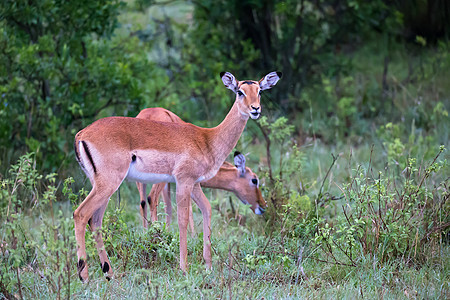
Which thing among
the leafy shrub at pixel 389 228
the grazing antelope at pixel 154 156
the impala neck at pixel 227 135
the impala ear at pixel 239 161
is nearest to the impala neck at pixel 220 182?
the impala ear at pixel 239 161

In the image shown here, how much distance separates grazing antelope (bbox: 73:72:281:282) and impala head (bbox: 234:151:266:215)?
36.2 inches

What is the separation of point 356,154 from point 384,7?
265 cm

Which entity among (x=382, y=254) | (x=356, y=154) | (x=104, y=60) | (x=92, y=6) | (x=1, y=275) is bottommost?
(x=356, y=154)

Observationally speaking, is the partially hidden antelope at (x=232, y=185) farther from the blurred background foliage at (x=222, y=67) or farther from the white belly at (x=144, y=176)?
the white belly at (x=144, y=176)

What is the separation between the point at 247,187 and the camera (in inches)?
237

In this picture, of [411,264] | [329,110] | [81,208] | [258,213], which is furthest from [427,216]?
[329,110]

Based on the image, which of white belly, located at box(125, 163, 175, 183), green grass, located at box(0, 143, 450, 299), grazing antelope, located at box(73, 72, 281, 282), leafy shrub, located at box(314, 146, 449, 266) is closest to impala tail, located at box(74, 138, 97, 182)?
grazing antelope, located at box(73, 72, 281, 282)

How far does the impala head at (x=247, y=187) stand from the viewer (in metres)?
5.88

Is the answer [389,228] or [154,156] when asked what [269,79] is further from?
[389,228]

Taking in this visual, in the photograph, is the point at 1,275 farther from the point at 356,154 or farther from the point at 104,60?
the point at 356,154

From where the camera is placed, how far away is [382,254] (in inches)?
183

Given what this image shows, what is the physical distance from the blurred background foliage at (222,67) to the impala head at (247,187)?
20.6 inches

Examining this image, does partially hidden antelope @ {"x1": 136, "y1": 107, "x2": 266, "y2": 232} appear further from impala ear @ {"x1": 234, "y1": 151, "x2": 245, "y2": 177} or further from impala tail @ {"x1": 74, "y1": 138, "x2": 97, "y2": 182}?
impala tail @ {"x1": 74, "y1": 138, "x2": 97, "y2": 182}

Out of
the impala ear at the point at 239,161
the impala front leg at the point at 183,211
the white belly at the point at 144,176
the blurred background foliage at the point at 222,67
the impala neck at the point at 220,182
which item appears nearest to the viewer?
the white belly at the point at 144,176
